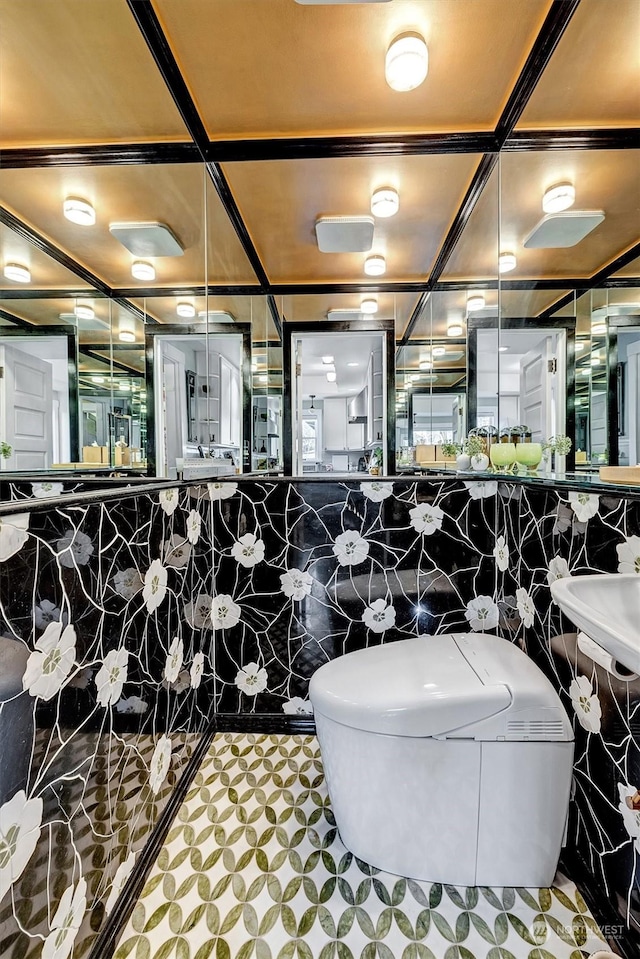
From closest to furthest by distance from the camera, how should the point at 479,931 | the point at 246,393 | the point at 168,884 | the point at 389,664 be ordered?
the point at 479,931
the point at 168,884
the point at 389,664
the point at 246,393

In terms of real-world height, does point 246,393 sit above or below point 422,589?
above

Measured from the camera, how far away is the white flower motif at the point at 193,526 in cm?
160

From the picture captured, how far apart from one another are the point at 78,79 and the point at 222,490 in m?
1.46

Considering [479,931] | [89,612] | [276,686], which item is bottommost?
[479,931]

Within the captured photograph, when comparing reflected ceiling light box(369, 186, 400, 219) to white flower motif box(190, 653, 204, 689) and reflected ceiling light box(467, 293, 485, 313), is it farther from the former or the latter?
white flower motif box(190, 653, 204, 689)

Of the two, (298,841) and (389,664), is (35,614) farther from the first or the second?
(298,841)

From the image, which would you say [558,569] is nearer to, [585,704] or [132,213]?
[585,704]

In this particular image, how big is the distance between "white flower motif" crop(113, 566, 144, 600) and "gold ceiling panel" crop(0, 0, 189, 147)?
4.06 feet

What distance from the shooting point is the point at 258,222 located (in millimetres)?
2285

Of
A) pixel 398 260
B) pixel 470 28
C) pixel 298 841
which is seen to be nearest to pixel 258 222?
pixel 398 260

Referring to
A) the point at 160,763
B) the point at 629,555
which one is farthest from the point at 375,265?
the point at 160,763

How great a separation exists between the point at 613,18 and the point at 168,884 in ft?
8.98

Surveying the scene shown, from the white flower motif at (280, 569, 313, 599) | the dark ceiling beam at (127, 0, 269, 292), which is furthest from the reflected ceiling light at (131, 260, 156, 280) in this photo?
the white flower motif at (280, 569, 313, 599)

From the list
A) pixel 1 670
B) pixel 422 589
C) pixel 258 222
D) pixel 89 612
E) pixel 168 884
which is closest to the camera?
Answer: pixel 1 670
